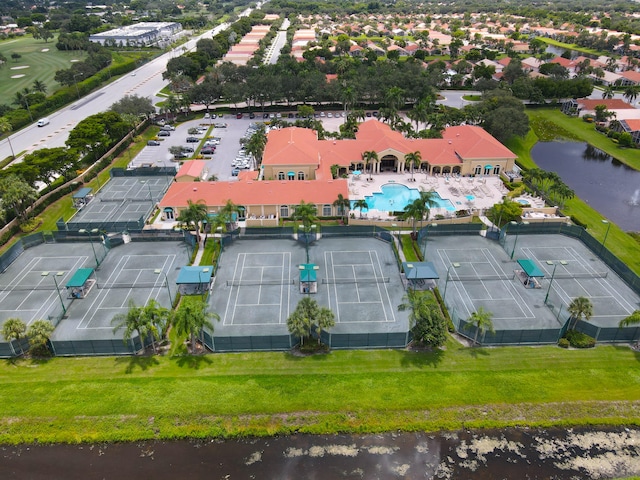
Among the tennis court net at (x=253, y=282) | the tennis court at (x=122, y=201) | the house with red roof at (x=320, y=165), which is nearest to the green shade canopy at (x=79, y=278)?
the tennis court at (x=122, y=201)

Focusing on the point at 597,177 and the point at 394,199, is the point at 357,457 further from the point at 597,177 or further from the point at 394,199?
the point at 597,177

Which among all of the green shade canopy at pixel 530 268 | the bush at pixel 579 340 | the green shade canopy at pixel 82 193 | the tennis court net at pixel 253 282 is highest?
the green shade canopy at pixel 530 268

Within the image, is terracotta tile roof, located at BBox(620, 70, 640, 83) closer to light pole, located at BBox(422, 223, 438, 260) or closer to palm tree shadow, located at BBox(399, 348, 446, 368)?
light pole, located at BBox(422, 223, 438, 260)

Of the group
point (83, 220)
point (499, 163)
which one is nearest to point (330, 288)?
point (83, 220)

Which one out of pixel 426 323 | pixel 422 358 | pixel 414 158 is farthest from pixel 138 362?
pixel 414 158

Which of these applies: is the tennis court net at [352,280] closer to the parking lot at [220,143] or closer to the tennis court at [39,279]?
the tennis court at [39,279]

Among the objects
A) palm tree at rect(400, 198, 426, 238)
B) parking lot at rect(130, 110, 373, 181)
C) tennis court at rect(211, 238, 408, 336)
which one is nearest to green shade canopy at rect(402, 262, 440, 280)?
tennis court at rect(211, 238, 408, 336)
